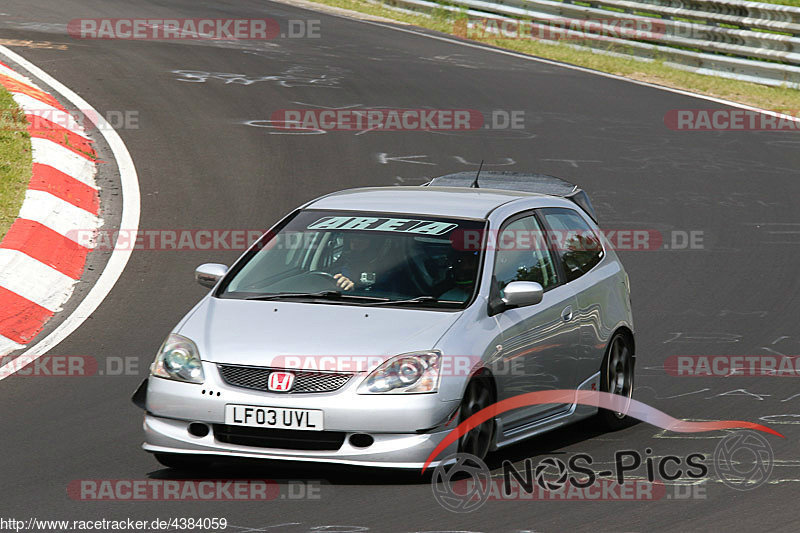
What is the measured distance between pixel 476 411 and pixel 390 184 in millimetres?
7769

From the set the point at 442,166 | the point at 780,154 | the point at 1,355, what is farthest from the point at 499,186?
the point at 780,154

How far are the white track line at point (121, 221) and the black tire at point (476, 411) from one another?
3633mm

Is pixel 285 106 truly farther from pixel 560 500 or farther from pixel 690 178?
pixel 560 500

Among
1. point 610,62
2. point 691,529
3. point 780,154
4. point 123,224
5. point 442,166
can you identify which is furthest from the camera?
point 610,62

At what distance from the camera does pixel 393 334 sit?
713 centimetres

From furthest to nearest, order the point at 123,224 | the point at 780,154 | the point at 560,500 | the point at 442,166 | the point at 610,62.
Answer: the point at 610,62
the point at 780,154
the point at 442,166
the point at 123,224
the point at 560,500

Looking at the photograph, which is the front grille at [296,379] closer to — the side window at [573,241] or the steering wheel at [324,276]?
the steering wheel at [324,276]

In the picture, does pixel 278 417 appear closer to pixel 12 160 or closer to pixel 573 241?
pixel 573 241

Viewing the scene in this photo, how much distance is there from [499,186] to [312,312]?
3121mm

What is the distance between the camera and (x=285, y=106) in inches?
727

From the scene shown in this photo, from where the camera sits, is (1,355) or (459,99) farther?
(459,99)

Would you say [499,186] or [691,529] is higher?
[499,186]

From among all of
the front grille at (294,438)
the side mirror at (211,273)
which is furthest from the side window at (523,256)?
the side mirror at (211,273)

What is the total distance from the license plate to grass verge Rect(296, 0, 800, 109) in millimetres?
15246
